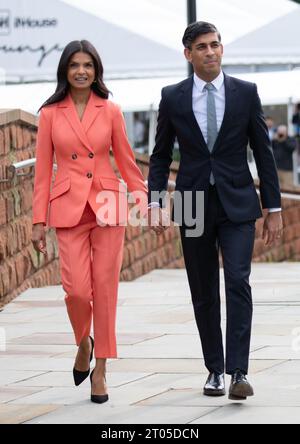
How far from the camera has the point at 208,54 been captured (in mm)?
6555

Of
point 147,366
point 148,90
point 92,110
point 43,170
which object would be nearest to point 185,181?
point 92,110

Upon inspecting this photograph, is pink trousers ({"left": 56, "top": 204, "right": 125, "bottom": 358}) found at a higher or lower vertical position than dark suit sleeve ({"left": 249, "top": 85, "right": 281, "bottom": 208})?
lower

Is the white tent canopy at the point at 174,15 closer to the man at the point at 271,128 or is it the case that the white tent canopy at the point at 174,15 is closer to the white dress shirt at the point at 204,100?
the man at the point at 271,128

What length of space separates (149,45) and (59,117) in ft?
53.6

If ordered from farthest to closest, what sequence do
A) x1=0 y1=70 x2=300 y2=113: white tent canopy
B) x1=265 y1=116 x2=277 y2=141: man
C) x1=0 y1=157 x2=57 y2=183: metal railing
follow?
x1=265 y1=116 x2=277 y2=141: man
x1=0 y1=70 x2=300 y2=113: white tent canopy
x1=0 y1=157 x2=57 y2=183: metal railing

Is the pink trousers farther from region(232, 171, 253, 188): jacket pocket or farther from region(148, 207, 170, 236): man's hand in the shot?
region(232, 171, 253, 188): jacket pocket

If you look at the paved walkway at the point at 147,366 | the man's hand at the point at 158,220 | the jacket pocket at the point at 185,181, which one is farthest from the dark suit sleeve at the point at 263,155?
the paved walkway at the point at 147,366

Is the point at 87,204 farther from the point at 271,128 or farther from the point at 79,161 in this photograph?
the point at 271,128

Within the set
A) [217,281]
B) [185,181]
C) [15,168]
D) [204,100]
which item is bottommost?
[217,281]

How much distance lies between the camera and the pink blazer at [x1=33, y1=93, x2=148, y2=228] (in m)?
6.71

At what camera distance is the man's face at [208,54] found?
657cm

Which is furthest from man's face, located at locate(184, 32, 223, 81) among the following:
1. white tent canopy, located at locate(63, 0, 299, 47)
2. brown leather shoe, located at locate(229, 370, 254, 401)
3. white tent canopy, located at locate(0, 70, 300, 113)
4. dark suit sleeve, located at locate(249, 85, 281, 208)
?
white tent canopy, located at locate(63, 0, 299, 47)

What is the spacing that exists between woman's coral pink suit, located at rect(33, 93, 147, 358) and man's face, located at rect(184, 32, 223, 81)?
53 cm

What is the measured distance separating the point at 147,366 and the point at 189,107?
1794 millimetres
